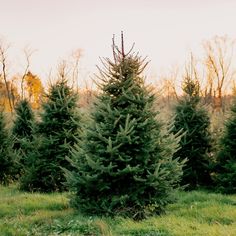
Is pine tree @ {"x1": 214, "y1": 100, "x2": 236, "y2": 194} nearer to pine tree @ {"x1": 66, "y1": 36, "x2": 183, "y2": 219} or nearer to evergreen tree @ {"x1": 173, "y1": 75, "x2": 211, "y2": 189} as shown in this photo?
evergreen tree @ {"x1": 173, "y1": 75, "x2": 211, "y2": 189}

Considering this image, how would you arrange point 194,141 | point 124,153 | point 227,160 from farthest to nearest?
point 194,141 → point 227,160 → point 124,153

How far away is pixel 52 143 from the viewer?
1389 cm

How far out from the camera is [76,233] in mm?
7727

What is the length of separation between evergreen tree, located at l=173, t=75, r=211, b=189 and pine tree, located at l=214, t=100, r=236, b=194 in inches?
27.5

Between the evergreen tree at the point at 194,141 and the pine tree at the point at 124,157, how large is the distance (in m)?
4.74

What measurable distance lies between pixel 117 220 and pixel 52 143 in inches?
228

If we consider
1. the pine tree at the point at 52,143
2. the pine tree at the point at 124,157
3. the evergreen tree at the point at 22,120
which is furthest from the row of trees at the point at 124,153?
the evergreen tree at the point at 22,120

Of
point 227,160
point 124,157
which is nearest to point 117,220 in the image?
point 124,157

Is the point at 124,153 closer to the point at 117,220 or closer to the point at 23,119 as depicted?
the point at 117,220

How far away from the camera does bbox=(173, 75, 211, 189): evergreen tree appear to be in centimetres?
1448

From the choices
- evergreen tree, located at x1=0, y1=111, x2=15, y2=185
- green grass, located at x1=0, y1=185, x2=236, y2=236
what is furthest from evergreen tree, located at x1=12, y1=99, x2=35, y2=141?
green grass, located at x1=0, y1=185, x2=236, y2=236

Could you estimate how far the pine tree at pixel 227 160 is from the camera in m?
12.9

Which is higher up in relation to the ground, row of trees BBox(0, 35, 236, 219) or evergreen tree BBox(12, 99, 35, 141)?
evergreen tree BBox(12, 99, 35, 141)

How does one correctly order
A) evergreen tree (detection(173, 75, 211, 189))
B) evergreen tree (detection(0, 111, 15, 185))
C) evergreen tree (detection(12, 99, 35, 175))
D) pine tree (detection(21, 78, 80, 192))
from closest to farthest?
pine tree (detection(21, 78, 80, 192)), evergreen tree (detection(173, 75, 211, 189)), evergreen tree (detection(0, 111, 15, 185)), evergreen tree (detection(12, 99, 35, 175))
